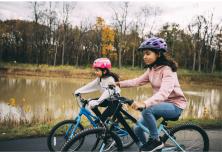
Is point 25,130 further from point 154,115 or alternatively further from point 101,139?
point 154,115

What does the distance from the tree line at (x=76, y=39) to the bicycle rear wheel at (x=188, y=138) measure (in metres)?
5.81

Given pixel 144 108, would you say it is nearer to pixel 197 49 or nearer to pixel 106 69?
pixel 106 69

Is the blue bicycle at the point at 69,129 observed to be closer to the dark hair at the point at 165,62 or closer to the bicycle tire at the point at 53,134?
the bicycle tire at the point at 53,134

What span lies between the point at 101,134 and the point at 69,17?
23.4ft

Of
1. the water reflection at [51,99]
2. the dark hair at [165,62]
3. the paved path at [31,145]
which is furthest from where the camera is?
the water reflection at [51,99]

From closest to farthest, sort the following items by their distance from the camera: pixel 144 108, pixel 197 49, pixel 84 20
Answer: pixel 144 108
pixel 84 20
pixel 197 49

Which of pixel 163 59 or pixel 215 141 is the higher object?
pixel 163 59

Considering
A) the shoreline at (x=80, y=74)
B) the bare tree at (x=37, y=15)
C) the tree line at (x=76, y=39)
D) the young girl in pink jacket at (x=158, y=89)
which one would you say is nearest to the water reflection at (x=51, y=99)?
the shoreline at (x=80, y=74)

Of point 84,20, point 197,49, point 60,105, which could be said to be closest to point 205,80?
point 197,49

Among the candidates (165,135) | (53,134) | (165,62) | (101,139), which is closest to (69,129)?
(53,134)

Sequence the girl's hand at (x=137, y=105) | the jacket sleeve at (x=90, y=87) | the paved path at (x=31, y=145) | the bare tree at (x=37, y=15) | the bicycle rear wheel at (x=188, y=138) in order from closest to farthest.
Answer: the girl's hand at (x=137, y=105)
the bicycle rear wheel at (x=188, y=138)
the jacket sleeve at (x=90, y=87)
the paved path at (x=31, y=145)
the bare tree at (x=37, y=15)

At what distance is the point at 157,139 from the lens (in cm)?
349

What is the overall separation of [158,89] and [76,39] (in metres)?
7.67

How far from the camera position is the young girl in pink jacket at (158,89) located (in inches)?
134
